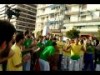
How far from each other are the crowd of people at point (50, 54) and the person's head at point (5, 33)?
6.1 inches

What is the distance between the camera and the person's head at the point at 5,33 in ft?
6.86

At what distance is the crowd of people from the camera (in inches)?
143

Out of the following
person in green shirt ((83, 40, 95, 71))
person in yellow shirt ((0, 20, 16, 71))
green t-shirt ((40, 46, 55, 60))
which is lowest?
person in green shirt ((83, 40, 95, 71))

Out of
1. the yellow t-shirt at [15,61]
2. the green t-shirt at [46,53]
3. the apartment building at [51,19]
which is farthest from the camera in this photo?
the apartment building at [51,19]

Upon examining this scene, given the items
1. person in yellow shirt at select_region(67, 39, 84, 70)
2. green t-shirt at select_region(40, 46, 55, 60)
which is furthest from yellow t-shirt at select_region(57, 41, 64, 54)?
green t-shirt at select_region(40, 46, 55, 60)

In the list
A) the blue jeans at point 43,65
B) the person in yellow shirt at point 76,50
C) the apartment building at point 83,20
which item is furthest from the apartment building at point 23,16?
the person in yellow shirt at point 76,50

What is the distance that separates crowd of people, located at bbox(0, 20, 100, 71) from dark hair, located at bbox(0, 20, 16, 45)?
0.19 meters

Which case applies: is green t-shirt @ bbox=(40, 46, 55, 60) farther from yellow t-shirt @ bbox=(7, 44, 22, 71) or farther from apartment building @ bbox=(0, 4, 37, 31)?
yellow t-shirt @ bbox=(7, 44, 22, 71)

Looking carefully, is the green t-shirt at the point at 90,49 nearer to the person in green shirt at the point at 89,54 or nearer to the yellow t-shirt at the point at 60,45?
the person in green shirt at the point at 89,54

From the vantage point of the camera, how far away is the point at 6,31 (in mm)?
2117

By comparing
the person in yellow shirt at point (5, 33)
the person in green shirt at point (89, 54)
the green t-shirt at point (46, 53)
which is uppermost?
the person in yellow shirt at point (5, 33)
